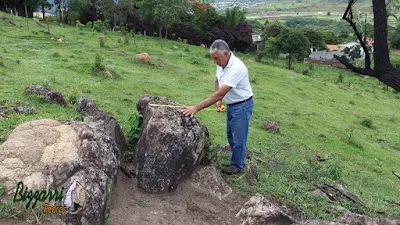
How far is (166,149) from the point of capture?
18.1ft

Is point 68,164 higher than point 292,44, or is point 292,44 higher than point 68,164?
point 68,164

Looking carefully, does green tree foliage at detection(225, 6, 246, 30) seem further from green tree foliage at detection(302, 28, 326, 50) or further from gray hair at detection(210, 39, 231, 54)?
gray hair at detection(210, 39, 231, 54)

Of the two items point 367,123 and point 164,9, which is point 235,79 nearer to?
point 367,123

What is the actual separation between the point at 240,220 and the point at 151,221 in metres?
1.17

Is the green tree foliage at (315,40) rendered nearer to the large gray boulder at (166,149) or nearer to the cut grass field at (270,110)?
the cut grass field at (270,110)

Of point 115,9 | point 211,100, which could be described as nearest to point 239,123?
point 211,100

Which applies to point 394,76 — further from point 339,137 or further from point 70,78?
point 70,78

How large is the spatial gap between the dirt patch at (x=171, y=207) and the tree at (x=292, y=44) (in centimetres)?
3152

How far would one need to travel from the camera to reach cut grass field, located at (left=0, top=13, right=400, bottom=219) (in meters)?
7.25

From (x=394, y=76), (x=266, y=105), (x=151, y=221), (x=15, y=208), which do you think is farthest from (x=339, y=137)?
(x=15, y=208)

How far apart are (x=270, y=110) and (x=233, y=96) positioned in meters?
10.3

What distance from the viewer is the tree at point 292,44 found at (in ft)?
119

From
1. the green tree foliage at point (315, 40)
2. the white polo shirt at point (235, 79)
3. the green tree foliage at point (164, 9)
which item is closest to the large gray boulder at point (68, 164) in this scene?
the white polo shirt at point (235, 79)

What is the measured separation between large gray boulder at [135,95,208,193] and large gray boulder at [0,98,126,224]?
1.59ft
